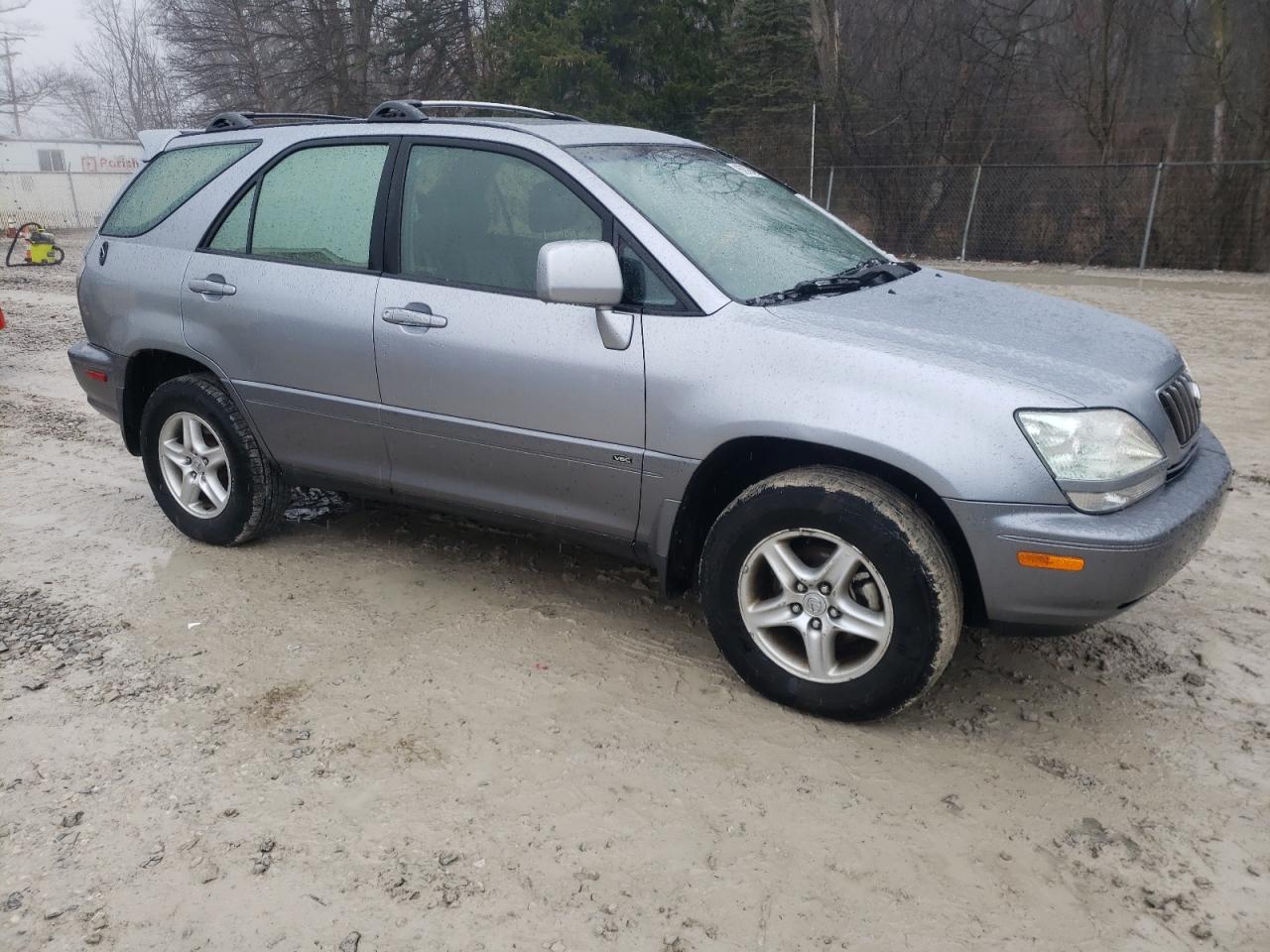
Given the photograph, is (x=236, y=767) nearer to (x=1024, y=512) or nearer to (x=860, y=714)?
(x=860, y=714)

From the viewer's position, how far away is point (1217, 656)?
12.5ft

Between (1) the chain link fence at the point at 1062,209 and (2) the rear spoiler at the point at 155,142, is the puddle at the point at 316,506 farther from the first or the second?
(1) the chain link fence at the point at 1062,209

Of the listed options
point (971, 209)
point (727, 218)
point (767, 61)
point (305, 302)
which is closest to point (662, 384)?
point (727, 218)

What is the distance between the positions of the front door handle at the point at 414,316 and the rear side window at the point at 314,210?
31 cm

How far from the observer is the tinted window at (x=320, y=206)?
4168mm

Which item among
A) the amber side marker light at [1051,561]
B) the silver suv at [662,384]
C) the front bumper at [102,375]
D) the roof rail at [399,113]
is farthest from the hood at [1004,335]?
the front bumper at [102,375]

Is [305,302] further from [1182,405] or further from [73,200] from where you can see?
[73,200]

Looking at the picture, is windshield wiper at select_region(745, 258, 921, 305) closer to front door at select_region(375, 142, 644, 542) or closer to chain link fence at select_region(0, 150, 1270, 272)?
front door at select_region(375, 142, 644, 542)

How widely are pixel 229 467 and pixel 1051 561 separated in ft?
11.4

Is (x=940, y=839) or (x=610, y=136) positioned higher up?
(x=610, y=136)

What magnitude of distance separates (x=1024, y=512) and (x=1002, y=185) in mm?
16051

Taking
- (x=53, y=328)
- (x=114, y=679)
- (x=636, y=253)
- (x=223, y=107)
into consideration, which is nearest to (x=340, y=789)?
(x=114, y=679)

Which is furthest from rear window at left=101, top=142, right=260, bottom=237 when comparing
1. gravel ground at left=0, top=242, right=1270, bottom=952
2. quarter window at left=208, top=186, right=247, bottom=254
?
gravel ground at left=0, top=242, right=1270, bottom=952

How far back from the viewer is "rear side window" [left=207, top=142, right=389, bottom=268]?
164 inches
